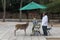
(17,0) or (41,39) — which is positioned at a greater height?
(17,0)

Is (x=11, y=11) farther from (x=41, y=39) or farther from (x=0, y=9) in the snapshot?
(x=41, y=39)

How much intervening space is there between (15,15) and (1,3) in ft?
14.6

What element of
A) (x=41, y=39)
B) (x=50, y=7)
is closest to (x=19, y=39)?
(x=41, y=39)

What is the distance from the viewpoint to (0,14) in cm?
4728

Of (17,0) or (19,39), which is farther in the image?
(17,0)

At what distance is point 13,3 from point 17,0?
126cm

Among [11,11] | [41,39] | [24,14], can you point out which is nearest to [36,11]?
[24,14]

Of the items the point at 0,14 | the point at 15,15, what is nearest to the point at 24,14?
the point at 15,15

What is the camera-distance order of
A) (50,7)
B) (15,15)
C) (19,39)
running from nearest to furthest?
1. (19,39)
2. (50,7)
3. (15,15)

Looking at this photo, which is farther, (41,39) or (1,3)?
(1,3)

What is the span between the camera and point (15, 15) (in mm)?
46156

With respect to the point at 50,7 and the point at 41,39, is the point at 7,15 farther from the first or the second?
the point at 41,39

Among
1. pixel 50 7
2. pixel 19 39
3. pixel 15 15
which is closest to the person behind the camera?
pixel 19 39

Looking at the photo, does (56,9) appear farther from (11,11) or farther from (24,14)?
(11,11)
